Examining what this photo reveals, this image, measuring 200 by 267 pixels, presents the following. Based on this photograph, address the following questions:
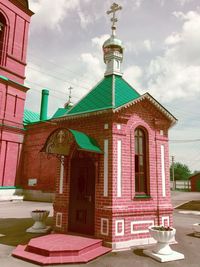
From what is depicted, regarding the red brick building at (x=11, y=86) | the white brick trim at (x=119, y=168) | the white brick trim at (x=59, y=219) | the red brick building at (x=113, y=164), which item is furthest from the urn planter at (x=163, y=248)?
the red brick building at (x=11, y=86)

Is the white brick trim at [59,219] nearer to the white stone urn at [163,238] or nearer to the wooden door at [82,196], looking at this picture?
the wooden door at [82,196]

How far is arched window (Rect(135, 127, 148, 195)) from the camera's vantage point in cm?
790

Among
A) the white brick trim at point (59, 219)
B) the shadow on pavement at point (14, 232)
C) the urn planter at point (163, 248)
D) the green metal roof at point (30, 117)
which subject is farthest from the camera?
the green metal roof at point (30, 117)

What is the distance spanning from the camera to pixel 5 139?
20.1 metres

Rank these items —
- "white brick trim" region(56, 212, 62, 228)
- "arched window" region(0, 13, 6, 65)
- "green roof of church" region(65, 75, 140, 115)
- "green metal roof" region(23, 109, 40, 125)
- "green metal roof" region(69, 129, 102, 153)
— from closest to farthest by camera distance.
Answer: "green metal roof" region(69, 129, 102, 153) < "green roof of church" region(65, 75, 140, 115) < "white brick trim" region(56, 212, 62, 228) < "arched window" region(0, 13, 6, 65) < "green metal roof" region(23, 109, 40, 125)

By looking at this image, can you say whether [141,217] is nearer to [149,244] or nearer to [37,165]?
[149,244]

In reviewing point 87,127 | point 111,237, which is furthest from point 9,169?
point 111,237

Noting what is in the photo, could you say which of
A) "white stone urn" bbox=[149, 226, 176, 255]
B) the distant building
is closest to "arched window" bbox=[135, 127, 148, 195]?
"white stone urn" bbox=[149, 226, 176, 255]

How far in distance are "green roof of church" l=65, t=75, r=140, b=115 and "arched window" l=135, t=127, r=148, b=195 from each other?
1.25 metres

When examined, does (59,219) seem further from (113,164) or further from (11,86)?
(11,86)

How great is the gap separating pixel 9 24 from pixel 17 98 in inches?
256

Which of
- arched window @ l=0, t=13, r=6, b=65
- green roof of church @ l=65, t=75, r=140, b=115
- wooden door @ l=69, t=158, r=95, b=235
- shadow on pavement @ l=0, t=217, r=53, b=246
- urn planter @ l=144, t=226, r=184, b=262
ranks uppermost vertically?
arched window @ l=0, t=13, r=6, b=65

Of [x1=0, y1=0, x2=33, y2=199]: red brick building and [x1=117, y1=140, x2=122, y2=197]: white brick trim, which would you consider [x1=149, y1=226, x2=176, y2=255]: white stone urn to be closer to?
[x1=117, y1=140, x2=122, y2=197]: white brick trim

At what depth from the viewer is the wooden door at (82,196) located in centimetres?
772
